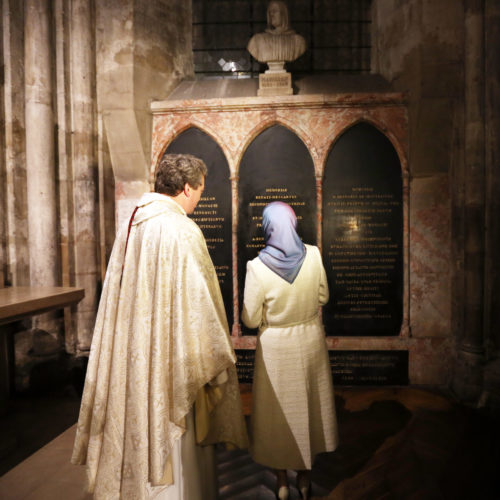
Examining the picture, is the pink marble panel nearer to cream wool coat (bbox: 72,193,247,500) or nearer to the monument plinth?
the monument plinth

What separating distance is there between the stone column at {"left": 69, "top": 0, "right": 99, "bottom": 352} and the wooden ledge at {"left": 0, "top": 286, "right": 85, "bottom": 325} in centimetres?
77

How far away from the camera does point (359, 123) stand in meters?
3.86

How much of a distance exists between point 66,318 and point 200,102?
2.96m

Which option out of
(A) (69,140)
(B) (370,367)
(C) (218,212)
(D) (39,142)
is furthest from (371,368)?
(D) (39,142)

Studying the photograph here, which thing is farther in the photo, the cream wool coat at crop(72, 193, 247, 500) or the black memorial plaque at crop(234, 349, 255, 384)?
the black memorial plaque at crop(234, 349, 255, 384)

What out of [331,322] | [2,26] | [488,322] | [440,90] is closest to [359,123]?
[440,90]

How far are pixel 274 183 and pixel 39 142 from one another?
2640mm

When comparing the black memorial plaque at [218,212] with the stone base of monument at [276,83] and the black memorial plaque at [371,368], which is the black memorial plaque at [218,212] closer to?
A: the stone base of monument at [276,83]

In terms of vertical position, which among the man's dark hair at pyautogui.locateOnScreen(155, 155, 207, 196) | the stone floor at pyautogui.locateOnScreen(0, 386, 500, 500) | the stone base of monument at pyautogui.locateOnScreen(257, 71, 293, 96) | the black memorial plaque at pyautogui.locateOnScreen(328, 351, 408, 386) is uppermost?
the stone base of monument at pyautogui.locateOnScreen(257, 71, 293, 96)

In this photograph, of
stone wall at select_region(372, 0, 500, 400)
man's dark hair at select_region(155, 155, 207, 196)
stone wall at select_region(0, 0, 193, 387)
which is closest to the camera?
man's dark hair at select_region(155, 155, 207, 196)

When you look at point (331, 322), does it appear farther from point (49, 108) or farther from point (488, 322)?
point (49, 108)

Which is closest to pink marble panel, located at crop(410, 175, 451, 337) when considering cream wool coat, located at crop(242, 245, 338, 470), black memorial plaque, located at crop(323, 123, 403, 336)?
black memorial plaque, located at crop(323, 123, 403, 336)

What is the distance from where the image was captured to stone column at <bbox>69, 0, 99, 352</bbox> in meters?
3.88

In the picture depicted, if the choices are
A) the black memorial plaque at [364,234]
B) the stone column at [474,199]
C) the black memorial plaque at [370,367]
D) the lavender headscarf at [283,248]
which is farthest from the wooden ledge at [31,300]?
the stone column at [474,199]
